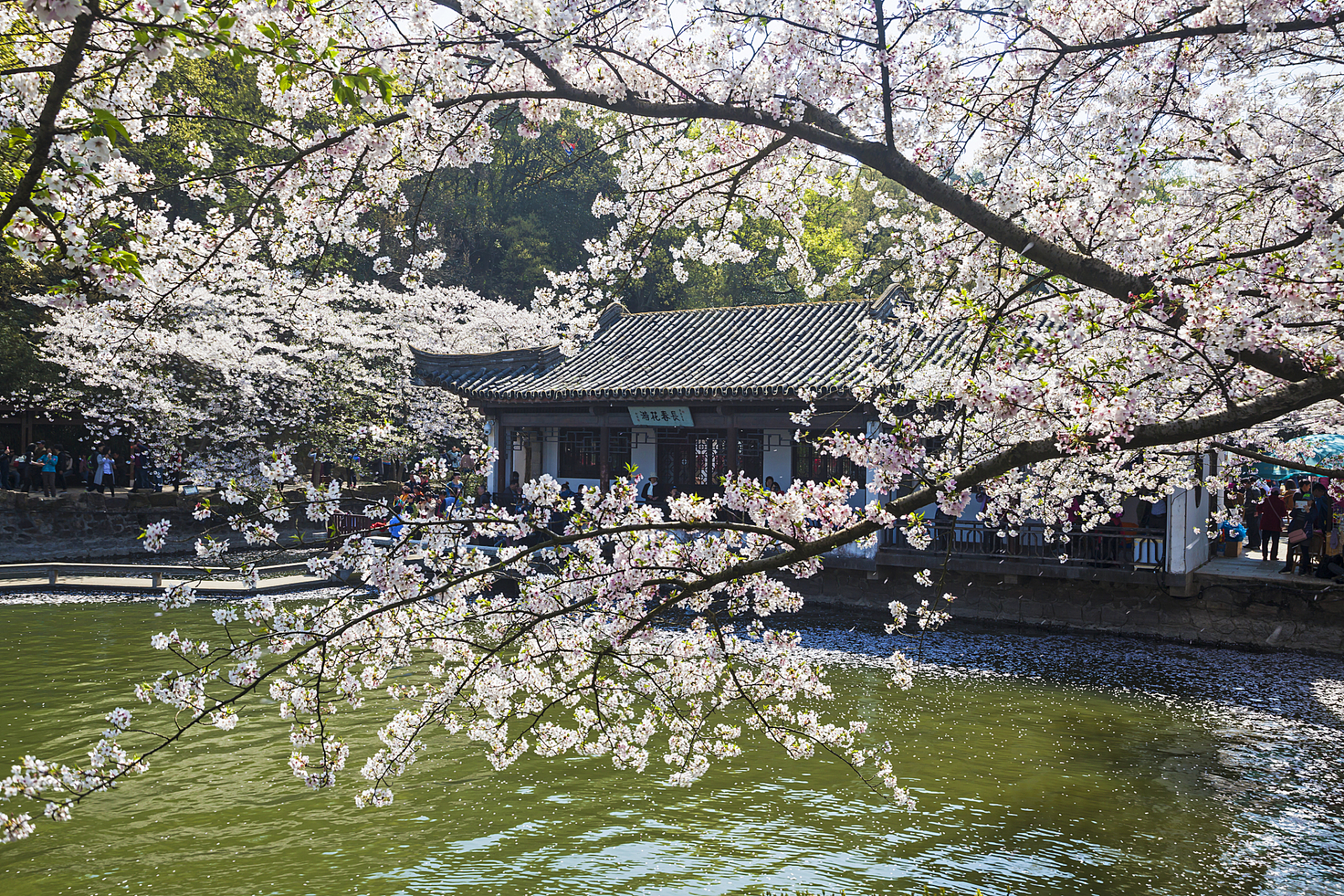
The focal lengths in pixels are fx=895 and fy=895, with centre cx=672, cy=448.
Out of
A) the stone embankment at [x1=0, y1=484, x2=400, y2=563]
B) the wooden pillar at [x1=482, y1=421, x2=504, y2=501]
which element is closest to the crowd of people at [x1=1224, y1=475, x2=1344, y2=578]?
the wooden pillar at [x1=482, y1=421, x2=504, y2=501]

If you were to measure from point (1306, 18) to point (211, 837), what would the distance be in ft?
30.9

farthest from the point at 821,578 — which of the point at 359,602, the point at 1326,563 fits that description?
the point at 359,602

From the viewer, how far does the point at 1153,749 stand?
32.8 ft

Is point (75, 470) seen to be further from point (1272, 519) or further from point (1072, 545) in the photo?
point (1272, 519)

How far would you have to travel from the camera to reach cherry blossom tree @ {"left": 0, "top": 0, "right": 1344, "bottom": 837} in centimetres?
384

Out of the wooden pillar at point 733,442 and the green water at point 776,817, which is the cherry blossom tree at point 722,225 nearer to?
the green water at point 776,817

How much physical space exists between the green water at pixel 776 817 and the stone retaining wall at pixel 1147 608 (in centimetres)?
344

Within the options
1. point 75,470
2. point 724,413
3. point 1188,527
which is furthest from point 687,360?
point 75,470

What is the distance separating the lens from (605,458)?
21859 mm

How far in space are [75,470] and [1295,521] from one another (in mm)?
28537

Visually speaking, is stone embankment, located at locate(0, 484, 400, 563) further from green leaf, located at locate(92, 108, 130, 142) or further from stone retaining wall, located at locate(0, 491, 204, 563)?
green leaf, located at locate(92, 108, 130, 142)

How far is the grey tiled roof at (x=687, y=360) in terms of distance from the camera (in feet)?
60.9

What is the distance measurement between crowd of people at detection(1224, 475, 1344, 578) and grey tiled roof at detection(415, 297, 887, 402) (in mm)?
7964

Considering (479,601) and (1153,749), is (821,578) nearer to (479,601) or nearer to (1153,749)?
(1153,749)
